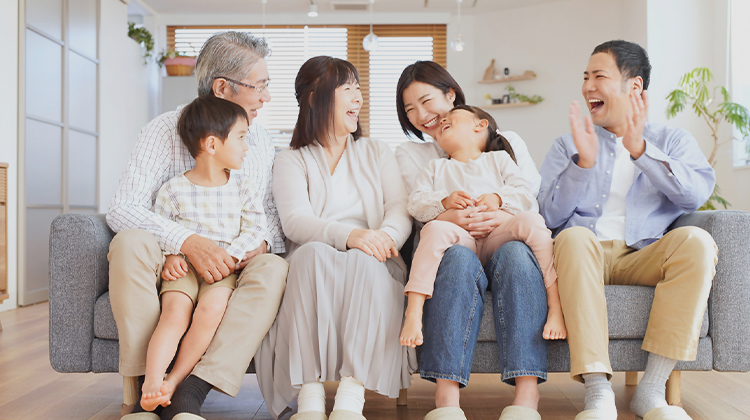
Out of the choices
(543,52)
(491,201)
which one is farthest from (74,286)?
(543,52)

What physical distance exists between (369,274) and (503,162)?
0.63 metres

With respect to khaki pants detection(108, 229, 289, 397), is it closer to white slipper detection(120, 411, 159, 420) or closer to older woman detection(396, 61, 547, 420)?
white slipper detection(120, 411, 159, 420)

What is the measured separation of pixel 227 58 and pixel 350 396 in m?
1.25

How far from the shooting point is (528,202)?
6.07 ft

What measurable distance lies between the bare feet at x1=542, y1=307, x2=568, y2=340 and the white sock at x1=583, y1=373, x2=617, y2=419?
0.11 meters

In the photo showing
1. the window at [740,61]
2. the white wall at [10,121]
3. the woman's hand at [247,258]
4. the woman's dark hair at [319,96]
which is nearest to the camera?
the woman's hand at [247,258]

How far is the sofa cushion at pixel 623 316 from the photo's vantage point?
5.30 ft

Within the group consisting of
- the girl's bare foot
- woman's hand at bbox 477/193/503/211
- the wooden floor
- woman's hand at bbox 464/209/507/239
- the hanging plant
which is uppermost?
the hanging plant

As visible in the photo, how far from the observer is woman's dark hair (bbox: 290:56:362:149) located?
2006 millimetres

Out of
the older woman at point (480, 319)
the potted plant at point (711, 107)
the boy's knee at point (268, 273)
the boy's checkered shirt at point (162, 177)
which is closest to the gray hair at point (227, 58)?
the boy's checkered shirt at point (162, 177)

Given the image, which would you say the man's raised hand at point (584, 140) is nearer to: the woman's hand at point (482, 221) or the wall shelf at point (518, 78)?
the woman's hand at point (482, 221)

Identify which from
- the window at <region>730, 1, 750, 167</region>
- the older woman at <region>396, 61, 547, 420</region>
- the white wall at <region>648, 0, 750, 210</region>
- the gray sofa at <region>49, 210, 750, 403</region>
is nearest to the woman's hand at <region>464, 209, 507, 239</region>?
the older woman at <region>396, 61, 547, 420</region>

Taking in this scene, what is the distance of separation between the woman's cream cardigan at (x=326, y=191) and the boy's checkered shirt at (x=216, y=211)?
119 mm

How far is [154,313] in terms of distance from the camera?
154 centimetres
